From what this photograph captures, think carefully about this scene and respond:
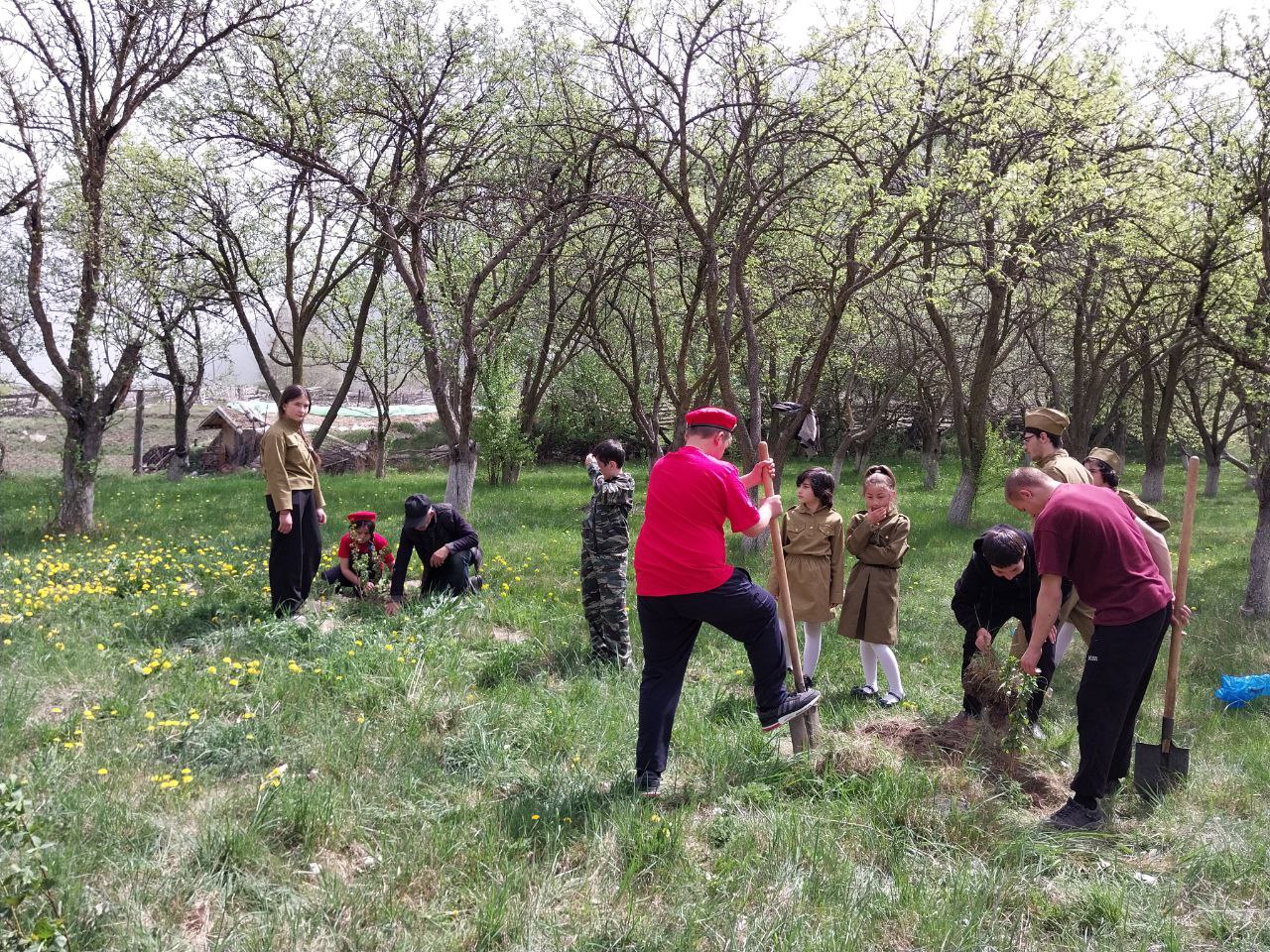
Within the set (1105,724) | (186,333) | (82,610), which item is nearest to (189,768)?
(82,610)

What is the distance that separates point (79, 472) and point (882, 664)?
31.7ft

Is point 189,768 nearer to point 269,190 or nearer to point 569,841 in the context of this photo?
point 569,841

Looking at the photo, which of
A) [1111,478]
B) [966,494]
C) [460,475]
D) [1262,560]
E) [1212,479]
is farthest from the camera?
[1212,479]

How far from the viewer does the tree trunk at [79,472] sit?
34.5 ft

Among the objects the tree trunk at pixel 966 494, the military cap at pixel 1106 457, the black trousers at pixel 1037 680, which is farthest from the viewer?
the tree trunk at pixel 966 494

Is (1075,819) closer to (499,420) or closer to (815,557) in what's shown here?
(815,557)

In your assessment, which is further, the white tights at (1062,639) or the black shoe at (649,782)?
the white tights at (1062,639)

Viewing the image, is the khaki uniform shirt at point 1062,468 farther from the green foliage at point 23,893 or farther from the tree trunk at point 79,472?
the tree trunk at point 79,472

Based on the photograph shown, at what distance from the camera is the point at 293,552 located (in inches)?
265

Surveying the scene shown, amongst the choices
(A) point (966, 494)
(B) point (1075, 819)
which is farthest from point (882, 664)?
(A) point (966, 494)

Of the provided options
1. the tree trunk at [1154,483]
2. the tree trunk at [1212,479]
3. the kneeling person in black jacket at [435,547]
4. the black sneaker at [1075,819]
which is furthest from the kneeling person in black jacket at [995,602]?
the tree trunk at [1212,479]

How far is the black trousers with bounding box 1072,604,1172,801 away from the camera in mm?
4191

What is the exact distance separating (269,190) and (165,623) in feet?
20.6

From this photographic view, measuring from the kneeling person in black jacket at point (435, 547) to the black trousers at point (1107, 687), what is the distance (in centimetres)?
483
